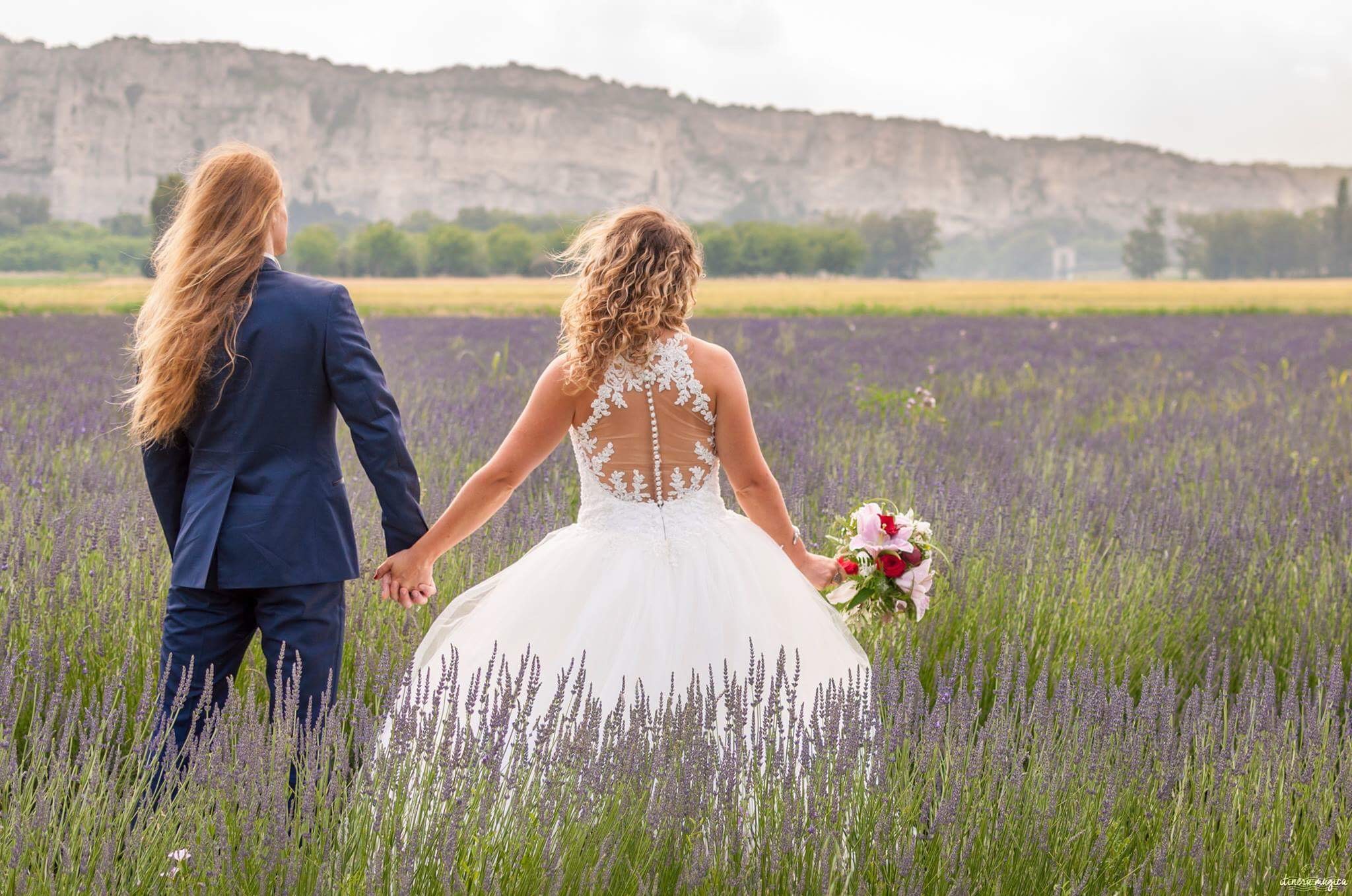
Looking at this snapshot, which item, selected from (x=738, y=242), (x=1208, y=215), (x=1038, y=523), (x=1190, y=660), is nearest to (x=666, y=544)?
(x=1190, y=660)

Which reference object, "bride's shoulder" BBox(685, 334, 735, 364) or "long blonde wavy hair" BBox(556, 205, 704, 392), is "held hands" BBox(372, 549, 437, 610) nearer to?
"long blonde wavy hair" BBox(556, 205, 704, 392)

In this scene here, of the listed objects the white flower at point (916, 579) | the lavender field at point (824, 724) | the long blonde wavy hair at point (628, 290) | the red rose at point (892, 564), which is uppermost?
the long blonde wavy hair at point (628, 290)

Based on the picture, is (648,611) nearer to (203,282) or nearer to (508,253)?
(203,282)

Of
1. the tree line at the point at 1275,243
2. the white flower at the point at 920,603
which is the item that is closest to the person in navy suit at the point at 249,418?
the white flower at the point at 920,603

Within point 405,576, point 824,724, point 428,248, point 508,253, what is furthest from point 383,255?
point 824,724

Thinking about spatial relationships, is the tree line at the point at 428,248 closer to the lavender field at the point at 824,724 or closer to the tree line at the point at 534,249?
the tree line at the point at 534,249

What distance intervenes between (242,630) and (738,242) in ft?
317

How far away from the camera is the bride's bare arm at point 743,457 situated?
2.60 meters

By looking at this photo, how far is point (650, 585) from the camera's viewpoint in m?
2.62

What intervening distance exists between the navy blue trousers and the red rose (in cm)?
140

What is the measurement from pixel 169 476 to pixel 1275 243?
132 metres

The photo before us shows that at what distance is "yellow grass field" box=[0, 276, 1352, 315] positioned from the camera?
106 feet

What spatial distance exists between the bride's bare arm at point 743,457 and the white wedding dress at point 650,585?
4cm

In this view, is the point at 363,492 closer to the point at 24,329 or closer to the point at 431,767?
the point at 431,767
